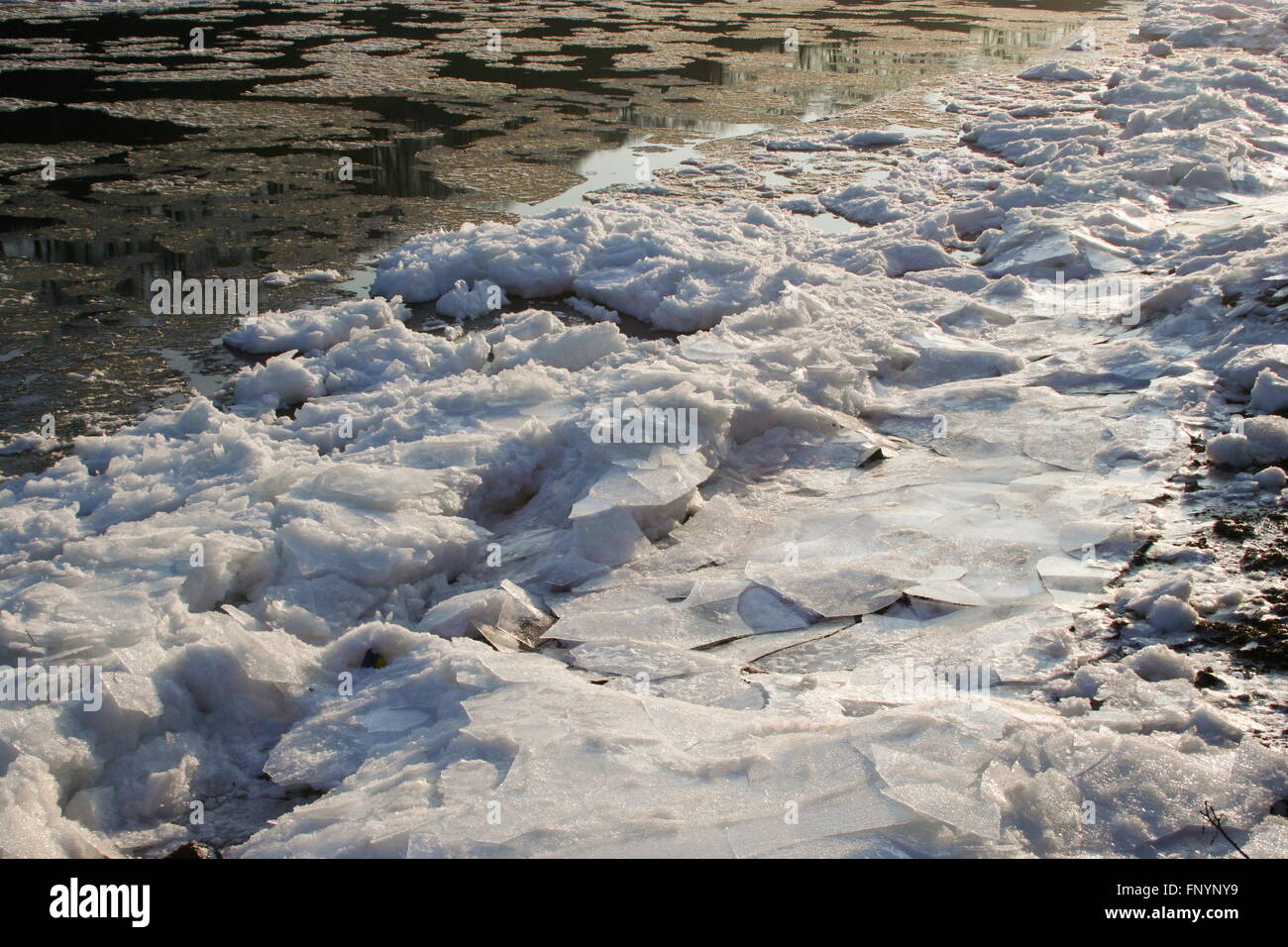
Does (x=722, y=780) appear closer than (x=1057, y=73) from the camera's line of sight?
Yes

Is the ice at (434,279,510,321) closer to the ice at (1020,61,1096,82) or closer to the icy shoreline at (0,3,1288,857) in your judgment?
the icy shoreline at (0,3,1288,857)

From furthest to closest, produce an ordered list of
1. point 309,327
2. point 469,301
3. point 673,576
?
point 469,301
point 309,327
point 673,576

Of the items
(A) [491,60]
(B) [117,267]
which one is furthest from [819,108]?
(B) [117,267]

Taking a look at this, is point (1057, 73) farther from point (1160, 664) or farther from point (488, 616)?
point (488, 616)

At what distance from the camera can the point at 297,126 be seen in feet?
36.0

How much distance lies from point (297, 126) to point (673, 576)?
29.8 feet

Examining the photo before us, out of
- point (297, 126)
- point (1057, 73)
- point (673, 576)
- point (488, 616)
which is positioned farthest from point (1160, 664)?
point (1057, 73)

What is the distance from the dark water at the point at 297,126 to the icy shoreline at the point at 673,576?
95cm

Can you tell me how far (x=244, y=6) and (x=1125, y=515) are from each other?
20376mm

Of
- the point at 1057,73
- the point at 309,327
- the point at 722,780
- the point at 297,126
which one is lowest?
the point at 722,780

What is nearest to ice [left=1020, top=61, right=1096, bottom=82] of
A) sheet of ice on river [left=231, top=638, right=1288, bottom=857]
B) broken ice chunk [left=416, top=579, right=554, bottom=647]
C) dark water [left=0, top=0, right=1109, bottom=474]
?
dark water [left=0, top=0, right=1109, bottom=474]

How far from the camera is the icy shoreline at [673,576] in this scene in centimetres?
265

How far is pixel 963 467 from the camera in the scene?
4711mm

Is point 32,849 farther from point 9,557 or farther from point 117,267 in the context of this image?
point 117,267
